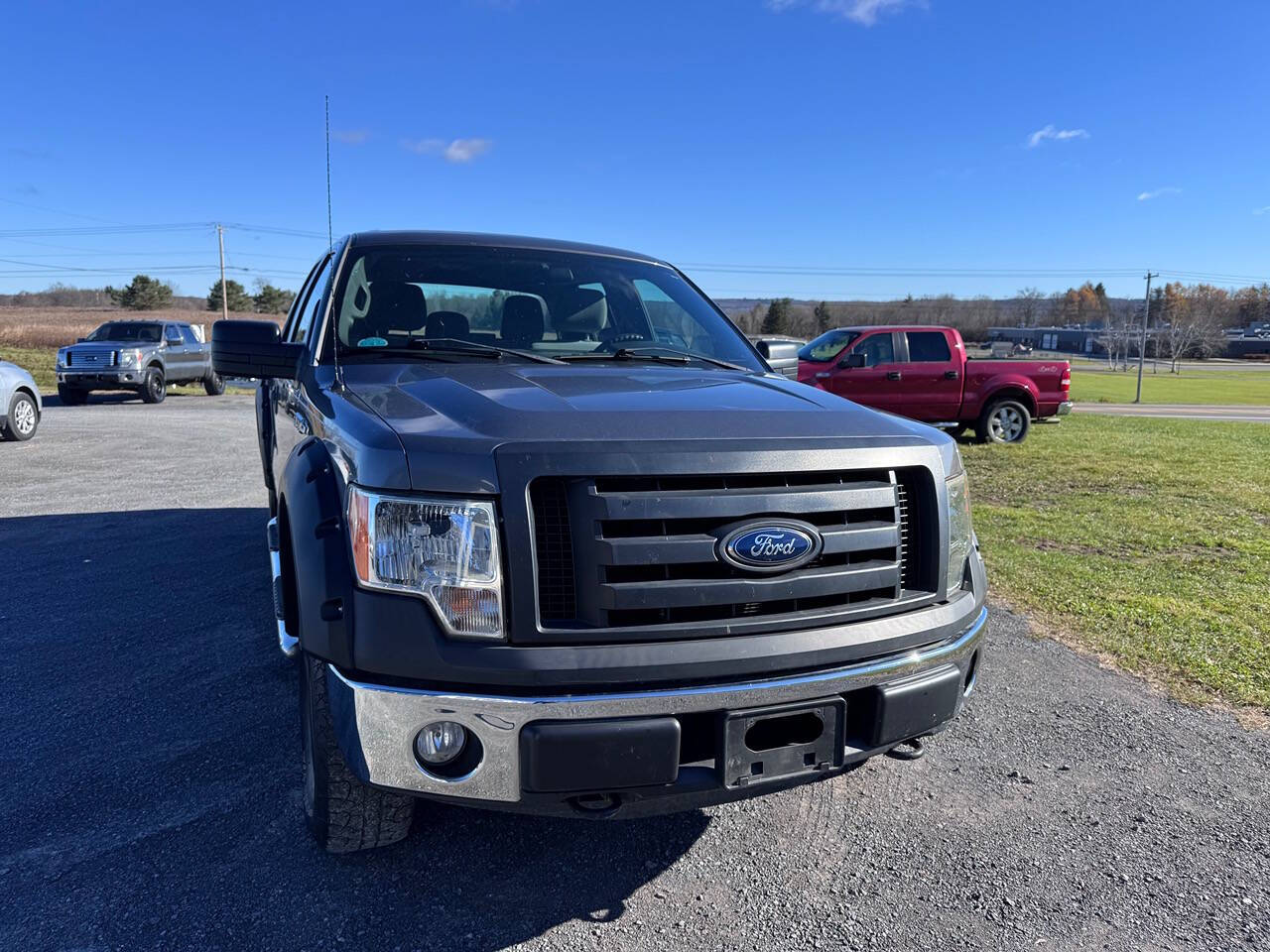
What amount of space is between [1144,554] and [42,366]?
105 ft

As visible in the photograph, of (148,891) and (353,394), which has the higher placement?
(353,394)

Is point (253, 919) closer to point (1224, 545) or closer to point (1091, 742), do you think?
point (1091, 742)

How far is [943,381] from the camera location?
1412cm

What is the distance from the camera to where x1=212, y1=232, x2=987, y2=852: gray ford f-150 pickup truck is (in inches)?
77.5

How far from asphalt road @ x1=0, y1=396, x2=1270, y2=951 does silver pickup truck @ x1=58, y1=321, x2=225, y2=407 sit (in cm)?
1715

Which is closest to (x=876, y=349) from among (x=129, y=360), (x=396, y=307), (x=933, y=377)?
(x=933, y=377)

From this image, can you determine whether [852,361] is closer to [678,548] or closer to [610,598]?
[678,548]

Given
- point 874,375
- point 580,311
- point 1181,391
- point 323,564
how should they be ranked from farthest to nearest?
point 1181,391, point 874,375, point 580,311, point 323,564

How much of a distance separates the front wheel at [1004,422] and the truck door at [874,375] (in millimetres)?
1476

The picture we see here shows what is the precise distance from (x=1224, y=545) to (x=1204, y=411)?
24880 mm

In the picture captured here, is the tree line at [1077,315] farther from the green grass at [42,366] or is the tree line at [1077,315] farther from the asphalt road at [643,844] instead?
the asphalt road at [643,844]

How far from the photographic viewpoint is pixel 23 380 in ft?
39.5

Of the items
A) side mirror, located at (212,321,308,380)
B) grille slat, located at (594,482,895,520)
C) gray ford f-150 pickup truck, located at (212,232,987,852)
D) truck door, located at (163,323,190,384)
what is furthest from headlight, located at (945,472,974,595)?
truck door, located at (163,323,190,384)

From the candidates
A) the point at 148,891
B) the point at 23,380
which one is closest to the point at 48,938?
the point at 148,891
